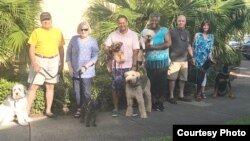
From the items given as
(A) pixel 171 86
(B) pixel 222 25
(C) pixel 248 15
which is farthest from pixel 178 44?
(C) pixel 248 15

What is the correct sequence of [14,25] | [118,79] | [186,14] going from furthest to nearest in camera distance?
[186,14] → [14,25] → [118,79]

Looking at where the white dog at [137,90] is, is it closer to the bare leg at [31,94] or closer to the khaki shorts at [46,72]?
the khaki shorts at [46,72]

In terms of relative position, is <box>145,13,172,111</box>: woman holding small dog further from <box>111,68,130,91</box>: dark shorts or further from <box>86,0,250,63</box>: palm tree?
<box>86,0,250,63</box>: palm tree

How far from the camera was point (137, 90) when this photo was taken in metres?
7.89

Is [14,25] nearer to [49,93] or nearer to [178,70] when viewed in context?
[49,93]

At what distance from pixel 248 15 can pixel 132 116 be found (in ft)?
17.2

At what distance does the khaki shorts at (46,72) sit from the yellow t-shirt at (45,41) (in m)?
0.11

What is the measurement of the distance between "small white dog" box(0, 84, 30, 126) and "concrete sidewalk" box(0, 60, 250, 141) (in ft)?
0.52

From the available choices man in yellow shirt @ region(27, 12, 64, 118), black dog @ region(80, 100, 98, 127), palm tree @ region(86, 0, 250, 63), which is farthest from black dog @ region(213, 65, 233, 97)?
man in yellow shirt @ region(27, 12, 64, 118)

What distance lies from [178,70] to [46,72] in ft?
9.71

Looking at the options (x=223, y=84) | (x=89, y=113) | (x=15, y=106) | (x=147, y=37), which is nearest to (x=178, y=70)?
(x=223, y=84)

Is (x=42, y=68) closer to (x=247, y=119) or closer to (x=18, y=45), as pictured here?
(x=18, y=45)

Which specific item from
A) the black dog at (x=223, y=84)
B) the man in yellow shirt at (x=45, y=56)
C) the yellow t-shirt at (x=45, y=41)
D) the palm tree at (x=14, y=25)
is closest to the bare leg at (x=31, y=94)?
the man in yellow shirt at (x=45, y=56)

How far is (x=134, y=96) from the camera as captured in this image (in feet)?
26.0
